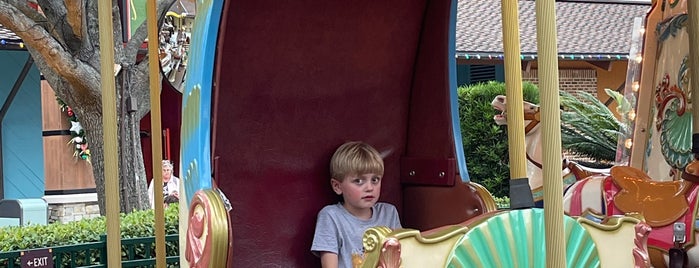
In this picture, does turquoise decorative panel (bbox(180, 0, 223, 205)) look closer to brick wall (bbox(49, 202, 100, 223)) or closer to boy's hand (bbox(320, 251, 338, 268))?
boy's hand (bbox(320, 251, 338, 268))

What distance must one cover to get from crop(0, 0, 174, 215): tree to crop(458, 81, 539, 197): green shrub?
509 centimetres

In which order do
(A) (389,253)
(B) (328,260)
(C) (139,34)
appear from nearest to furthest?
(A) (389,253) < (B) (328,260) < (C) (139,34)

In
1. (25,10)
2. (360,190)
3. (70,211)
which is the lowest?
(70,211)

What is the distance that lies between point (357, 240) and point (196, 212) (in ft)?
2.15

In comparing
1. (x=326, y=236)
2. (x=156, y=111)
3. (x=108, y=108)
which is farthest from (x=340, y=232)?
(x=108, y=108)

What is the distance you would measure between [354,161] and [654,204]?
1521 millimetres

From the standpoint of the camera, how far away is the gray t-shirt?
317 cm

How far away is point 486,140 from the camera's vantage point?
1106cm

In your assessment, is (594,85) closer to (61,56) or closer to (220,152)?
(61,56)

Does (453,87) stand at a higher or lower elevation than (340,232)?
higher

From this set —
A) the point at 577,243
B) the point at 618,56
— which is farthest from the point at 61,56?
the point at 618,56

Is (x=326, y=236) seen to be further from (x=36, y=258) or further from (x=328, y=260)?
(x=36, y=258)

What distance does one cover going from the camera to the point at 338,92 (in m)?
3.52

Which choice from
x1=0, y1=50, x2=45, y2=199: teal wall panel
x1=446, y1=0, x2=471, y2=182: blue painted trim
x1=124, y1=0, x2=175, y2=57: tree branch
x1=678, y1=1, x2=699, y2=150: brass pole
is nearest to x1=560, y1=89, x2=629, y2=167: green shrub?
x1=124, y1=0, x2=175, y2=57: tree branch
